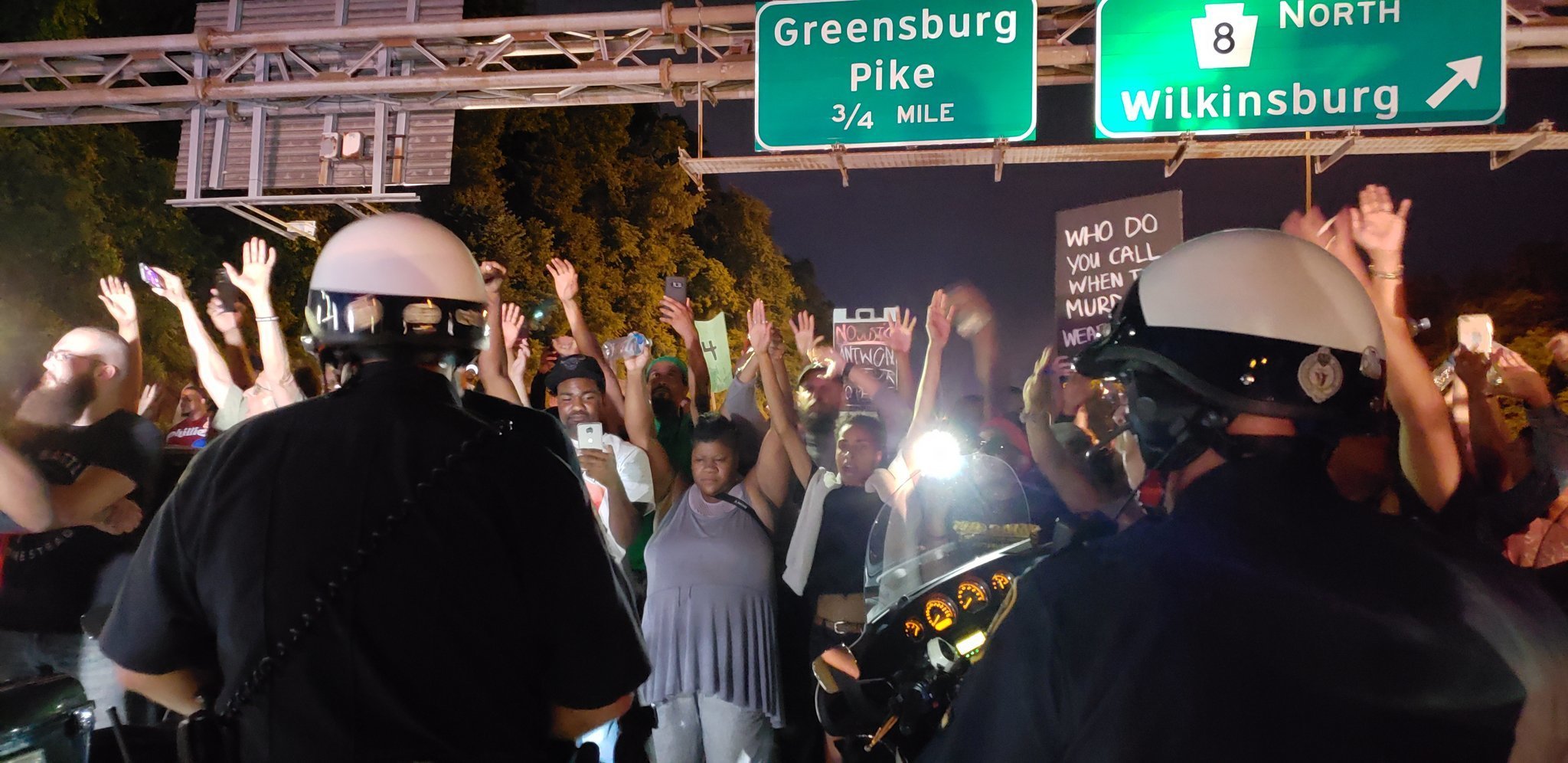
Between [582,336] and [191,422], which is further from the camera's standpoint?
[191,422]

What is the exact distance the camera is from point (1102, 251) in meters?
9.58

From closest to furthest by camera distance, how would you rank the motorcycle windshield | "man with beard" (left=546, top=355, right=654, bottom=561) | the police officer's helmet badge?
the police officer's helmet badge < the motorcycle windshield < "man with beard" (left=546, top=355, right=654, bottom=561)

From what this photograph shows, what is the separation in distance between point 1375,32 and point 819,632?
5916 mm

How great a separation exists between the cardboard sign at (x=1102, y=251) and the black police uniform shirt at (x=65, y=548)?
6.55 meters

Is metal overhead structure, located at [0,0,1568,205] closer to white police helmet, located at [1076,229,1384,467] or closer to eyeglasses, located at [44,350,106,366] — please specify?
eyeglasses, located at [44,350,106,366]

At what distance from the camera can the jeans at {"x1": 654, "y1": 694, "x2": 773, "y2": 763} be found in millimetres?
5809

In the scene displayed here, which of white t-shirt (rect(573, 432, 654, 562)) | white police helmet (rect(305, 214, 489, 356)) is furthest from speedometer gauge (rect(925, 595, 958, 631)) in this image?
white t-shirt (rect(573, 432, 654, 562))

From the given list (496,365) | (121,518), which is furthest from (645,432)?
(121,518)

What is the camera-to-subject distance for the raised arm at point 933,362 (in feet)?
20.3

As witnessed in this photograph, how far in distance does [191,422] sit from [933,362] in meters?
7.31

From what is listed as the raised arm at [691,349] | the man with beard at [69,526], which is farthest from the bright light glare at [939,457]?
the man with beard at [69,526]

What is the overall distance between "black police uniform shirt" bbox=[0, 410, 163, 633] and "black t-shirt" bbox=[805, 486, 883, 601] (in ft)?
11.3

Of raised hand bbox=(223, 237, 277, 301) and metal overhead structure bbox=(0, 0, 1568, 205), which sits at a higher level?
metal overhead structure bbox=(0, 0, 1568, 205)

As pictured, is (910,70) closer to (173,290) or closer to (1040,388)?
(1040,388)
